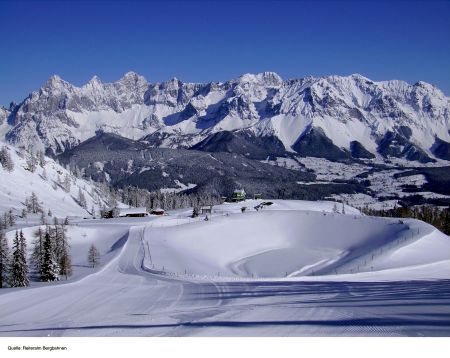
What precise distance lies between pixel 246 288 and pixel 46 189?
10884 centimetres

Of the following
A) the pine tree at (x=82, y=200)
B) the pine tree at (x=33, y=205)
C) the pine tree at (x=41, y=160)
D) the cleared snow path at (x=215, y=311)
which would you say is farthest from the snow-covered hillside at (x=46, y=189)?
the cleared snow path at (x=215, y=311)

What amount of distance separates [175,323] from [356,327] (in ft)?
19.7

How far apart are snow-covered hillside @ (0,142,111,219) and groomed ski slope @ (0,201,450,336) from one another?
42.0 m

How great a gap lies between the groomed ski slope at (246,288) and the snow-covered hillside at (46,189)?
1653 inches

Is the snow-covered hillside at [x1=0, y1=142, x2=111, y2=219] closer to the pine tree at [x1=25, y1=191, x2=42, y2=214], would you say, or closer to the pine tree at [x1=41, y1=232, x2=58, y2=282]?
the pine tree at [x1=25, y1=191, x2=42, y2=214]

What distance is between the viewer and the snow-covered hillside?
4496 inches

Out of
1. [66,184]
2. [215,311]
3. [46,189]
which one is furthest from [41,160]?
[215,311]

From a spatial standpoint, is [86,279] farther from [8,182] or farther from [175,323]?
[8,182]

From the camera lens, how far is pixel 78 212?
4852 inches

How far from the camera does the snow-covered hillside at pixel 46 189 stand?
11419 cm

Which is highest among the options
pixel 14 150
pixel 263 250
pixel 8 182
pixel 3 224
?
pixel 14 150

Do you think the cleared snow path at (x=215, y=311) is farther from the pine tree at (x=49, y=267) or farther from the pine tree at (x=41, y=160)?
the pine tree at (x=41, y=160)

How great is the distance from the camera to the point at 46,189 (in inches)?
5133

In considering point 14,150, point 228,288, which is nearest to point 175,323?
point 228,288
